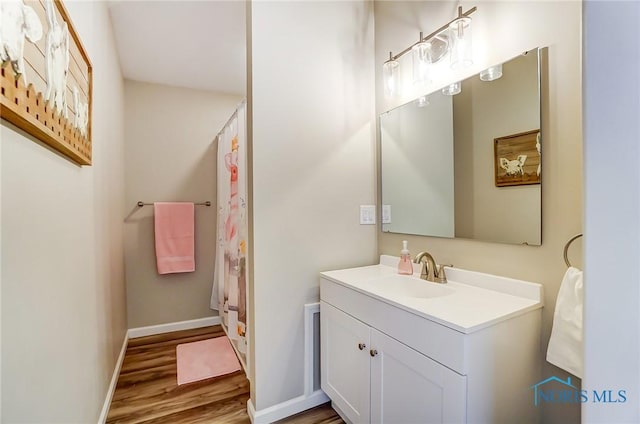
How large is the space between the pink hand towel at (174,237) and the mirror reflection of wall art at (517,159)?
2638mm

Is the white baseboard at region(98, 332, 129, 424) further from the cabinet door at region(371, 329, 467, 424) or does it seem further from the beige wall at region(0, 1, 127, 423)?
the cabinet door at region(371, 329, 467, 424)

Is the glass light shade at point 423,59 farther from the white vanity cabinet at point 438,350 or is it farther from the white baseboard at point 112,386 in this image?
the white baseboard at point 112,386

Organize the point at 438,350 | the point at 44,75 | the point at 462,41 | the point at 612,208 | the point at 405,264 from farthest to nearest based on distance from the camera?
the point at 405,264
the point at 462,41
the point at 438,350
the point at 44,75
the point at 612,208

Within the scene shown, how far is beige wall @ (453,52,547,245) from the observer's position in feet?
3.83

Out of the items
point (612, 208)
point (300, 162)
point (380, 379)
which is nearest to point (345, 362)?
point (380, 379)

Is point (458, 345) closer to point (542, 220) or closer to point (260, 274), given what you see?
point (542, 220)

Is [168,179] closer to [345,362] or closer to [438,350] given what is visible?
[345,362]

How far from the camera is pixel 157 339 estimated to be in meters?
2.71

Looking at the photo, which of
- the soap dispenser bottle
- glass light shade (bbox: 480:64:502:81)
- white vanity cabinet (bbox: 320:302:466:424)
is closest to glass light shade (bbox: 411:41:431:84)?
glass light shade (bbox: 480:64:502:81)

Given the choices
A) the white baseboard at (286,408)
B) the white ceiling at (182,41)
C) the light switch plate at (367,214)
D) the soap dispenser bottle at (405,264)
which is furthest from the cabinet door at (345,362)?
the white ceiling at (182,41)

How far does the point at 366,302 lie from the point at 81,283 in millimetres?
1216

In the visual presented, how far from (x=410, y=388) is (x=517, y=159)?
3.29 ft

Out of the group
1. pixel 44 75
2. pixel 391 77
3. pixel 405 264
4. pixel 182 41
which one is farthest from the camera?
pixel 182 41

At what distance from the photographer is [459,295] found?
125 cm
